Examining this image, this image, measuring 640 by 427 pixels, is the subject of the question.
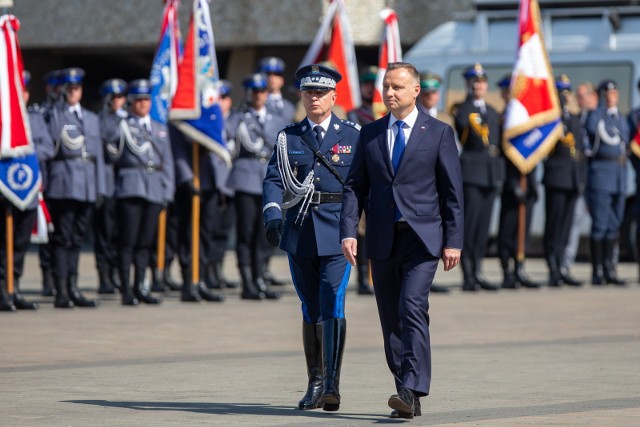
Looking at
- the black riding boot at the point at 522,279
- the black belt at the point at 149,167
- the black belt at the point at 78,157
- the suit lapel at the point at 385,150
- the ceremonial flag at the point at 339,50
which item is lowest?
the black riding boot at the point at 522,279

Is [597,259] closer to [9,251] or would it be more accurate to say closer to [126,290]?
[126,290]

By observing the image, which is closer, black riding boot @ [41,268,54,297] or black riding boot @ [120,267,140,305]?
black riding boot @ [120,267,140,305]

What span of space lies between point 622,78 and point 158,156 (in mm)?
8199

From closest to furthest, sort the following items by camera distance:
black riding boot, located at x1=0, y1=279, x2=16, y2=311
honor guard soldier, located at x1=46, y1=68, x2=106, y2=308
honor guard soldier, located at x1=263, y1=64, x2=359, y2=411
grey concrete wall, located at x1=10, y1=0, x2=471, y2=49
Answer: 1. honor guard soldier, located at x1=263, y1=64, x2=359, y2=411
2. black riding boot, located at x1=0, y1=279, x2=16, y2=311
3. honor guard soldier, located at x1=46, y1=68, x2=106, y2=308
4. grey concrete wall, located at x1=10, y1=0, x2=471, y2=49

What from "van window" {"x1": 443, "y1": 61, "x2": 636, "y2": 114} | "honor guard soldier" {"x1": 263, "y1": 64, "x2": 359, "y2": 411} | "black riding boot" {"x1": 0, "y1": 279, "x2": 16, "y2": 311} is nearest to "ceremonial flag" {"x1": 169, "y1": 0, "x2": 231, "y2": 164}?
"black riding boot" {"x1": 0, "y1": 279, "x2": 16, "y2": 311}

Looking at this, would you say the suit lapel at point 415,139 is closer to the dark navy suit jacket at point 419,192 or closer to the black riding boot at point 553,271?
the dark navy suit jacket at point 419,192

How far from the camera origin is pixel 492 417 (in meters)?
8.11

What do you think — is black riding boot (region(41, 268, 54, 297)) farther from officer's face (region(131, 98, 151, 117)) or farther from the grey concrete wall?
the grey concrete wall

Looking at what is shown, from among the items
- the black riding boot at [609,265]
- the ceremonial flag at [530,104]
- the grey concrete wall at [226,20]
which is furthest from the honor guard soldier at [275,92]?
the grey concrete wall at [226,20]

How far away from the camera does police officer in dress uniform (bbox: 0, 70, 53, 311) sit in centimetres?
1433

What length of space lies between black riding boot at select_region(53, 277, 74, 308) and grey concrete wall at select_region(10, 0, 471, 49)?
13315 mm

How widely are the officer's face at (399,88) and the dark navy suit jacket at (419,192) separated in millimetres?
123

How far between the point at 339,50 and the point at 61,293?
4648mm

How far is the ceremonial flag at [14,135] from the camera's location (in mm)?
14102
